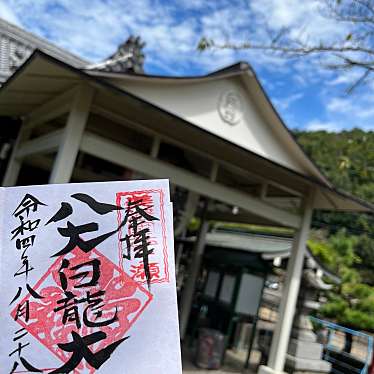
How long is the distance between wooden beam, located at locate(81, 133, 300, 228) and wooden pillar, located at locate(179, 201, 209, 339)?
10.2 ft

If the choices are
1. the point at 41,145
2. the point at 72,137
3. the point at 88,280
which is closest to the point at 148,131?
the point at 72,137

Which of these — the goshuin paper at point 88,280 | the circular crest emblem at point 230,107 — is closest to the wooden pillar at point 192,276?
the circular crest emblem at point 230,107

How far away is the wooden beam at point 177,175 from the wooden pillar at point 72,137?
14 cm

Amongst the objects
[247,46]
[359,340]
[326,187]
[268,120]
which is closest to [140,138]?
[268,120]

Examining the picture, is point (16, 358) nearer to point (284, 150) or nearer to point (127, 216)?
point (127, 216)

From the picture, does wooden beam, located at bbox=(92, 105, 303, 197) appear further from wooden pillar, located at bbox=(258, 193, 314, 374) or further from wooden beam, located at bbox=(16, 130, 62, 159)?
wooden pillar, located at bbox=(258, 193, 314, 374)

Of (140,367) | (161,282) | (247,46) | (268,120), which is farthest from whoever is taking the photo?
(268,120)

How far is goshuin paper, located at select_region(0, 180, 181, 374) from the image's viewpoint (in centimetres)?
155

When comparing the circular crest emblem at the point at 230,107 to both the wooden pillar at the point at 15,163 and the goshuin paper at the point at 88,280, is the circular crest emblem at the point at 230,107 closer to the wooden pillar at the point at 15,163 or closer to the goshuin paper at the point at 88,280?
the wooden pillar at the point at 15,163

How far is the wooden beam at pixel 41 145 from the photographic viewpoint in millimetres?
5983

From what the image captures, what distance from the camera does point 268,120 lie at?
276 inches

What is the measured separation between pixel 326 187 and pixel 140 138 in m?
3.78

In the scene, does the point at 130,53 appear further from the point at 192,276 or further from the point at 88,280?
the point at 88,280

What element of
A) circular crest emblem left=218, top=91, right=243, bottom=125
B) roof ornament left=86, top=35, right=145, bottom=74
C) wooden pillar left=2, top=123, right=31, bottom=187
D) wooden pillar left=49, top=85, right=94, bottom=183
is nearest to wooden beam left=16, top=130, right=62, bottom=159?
wooden pillar left=2, top=123, right=31, bottom=187
